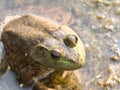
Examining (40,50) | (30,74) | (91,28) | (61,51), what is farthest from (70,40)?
(91,28)

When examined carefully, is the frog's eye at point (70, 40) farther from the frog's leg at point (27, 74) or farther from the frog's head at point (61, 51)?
the frog's leg at point (27, 74)

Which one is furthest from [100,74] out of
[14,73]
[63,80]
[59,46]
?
[14,73]

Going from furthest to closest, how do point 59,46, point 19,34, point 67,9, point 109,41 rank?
1. point 67,9
2. point 109,41
3. point 19,34
4. point 59,46

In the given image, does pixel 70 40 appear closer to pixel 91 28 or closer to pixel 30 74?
pixel 30 74

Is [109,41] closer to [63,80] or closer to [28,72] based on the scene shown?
[63,80]

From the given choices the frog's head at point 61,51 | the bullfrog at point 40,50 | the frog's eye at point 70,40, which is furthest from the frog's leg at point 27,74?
the frog's eye at point 70,40

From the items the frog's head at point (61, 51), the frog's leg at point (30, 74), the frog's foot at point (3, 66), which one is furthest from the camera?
the frog's foot at point (3, 66)
